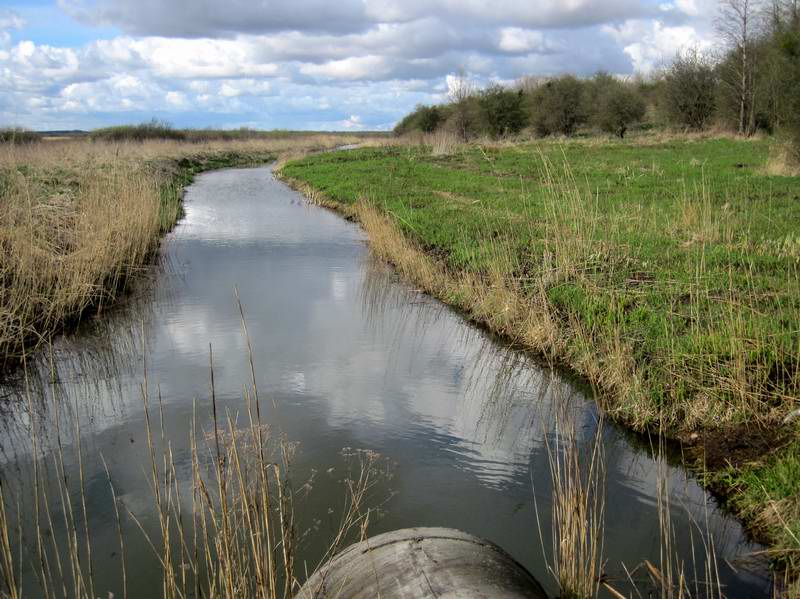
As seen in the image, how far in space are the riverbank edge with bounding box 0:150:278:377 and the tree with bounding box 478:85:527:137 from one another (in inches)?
558

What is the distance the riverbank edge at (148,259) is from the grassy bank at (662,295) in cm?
435

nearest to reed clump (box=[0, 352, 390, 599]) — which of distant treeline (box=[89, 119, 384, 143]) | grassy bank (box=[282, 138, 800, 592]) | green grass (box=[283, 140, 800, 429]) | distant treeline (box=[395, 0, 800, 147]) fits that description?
grassy bank (box=[282, 138, 800, 592])

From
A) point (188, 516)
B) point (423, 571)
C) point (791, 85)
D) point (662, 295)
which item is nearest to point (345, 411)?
point (188, 516)

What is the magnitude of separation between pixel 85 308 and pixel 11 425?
3.42 m

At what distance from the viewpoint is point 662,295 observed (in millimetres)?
7328

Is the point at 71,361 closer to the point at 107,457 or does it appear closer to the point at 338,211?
the point at 107,457

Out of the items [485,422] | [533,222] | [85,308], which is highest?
[533,222]

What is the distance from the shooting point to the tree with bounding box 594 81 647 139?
3666 cm

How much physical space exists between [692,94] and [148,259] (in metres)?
32.4

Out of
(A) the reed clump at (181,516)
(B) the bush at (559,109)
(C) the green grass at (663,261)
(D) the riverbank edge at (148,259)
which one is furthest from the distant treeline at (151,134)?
(A) the reed clump at (181,516)

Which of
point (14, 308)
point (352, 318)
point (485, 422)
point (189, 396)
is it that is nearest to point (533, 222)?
point (352, 318)

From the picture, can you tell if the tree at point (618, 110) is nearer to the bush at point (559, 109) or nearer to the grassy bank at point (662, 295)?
the bush at point (559, 109)

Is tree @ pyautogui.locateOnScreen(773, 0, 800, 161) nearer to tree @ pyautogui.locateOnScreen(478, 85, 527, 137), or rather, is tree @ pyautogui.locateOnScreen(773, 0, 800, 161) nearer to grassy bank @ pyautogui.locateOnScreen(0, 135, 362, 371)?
grassy bank @ pyautogui.locateOnScreen(0, 135, 362, 371)

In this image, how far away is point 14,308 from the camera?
24.0ft
